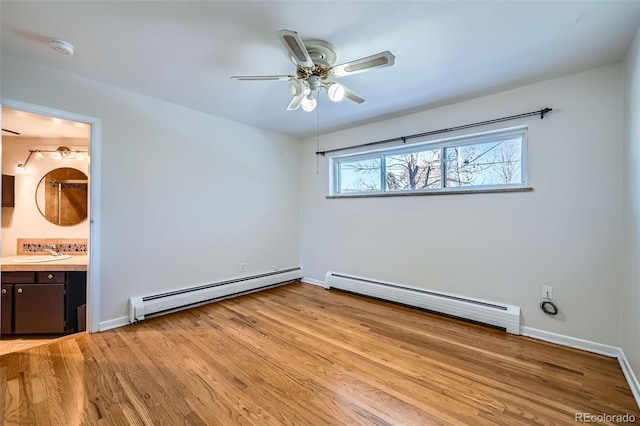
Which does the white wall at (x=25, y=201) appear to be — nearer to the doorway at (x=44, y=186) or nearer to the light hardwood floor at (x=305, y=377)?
the doorway at (x=44, y=186)

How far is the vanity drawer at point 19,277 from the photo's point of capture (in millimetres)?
2959

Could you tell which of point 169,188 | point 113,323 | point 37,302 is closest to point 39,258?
point 37,302

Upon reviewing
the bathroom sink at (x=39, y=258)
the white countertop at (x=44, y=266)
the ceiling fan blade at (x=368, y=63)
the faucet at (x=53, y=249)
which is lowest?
the white countertop at (x=44, y=266)

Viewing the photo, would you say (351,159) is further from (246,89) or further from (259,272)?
(259,272)

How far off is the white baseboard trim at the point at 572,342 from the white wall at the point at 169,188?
10.5ft

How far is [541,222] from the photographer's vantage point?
2.50 meters

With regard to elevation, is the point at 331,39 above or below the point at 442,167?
above

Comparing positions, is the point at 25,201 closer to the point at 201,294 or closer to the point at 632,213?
the point at 201,294

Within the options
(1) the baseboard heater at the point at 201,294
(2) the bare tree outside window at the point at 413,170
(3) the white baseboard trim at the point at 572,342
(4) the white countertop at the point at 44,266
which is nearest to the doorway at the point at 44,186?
(4) the white countertop at the point at 44,266

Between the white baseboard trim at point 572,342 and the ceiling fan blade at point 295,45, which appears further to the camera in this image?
the white baseboard trim at point 572,342

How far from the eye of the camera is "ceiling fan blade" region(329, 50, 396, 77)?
64.3 inches

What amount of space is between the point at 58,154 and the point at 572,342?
6214 mm
